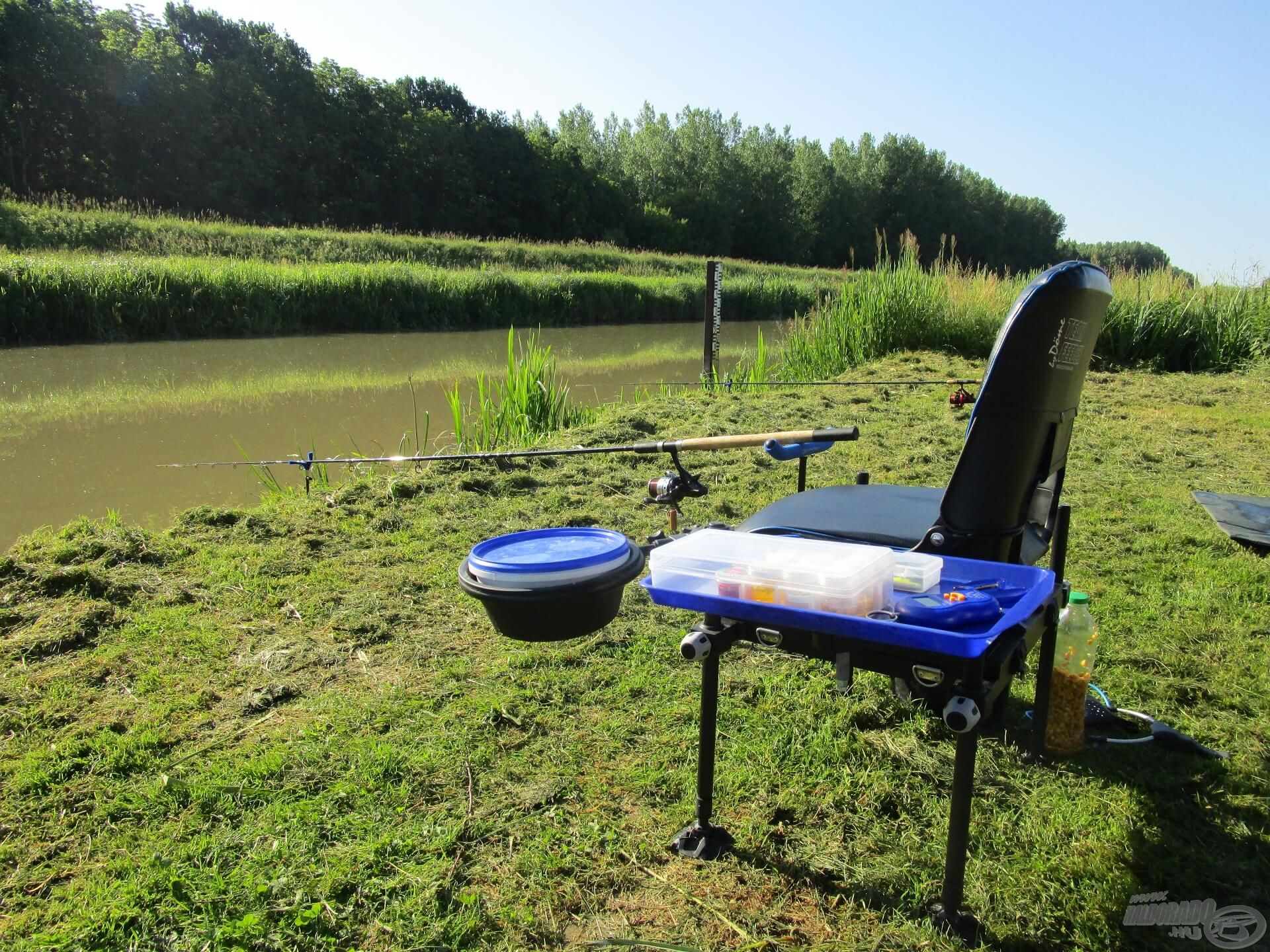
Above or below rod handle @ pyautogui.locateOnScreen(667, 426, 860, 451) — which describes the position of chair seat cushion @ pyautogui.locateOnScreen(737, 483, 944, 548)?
below

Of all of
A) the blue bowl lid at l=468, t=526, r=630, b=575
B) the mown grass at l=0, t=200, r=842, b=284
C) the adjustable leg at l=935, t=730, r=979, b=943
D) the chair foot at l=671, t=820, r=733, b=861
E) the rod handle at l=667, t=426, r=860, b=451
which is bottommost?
the chair foot at l=671, t=820, r=733, b=861

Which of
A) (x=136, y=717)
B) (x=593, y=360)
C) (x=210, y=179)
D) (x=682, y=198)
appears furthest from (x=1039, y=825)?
(x=682, y=198)

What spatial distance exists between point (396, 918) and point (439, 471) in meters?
3.36

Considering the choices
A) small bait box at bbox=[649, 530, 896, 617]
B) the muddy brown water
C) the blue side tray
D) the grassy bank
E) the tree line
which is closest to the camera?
the blue side tray

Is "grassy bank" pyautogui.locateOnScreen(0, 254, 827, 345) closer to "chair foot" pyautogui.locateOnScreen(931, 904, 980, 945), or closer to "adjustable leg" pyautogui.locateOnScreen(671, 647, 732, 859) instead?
"adjustable leg" pyautogui.locateOnScreen(671, 647, 732, 859)

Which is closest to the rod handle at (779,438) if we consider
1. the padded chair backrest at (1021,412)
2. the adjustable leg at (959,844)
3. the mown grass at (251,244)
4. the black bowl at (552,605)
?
the padded chair backrest at (1021,412)

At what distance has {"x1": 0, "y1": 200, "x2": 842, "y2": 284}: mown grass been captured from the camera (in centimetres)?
1584

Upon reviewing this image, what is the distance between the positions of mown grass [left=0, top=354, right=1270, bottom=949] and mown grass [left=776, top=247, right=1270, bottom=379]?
6.10 meters

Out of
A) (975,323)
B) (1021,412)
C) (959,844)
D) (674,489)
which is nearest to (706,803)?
(959,844)

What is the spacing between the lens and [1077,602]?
2145mm

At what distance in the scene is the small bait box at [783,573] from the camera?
1.40m

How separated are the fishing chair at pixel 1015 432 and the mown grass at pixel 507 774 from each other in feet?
1.81

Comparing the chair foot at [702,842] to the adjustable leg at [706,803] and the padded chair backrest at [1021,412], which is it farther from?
the padded chair backrest at [1021,412]

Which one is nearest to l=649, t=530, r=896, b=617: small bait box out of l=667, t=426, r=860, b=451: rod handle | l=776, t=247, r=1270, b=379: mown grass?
l=667, t=426, r=860, b=451: rod handle
